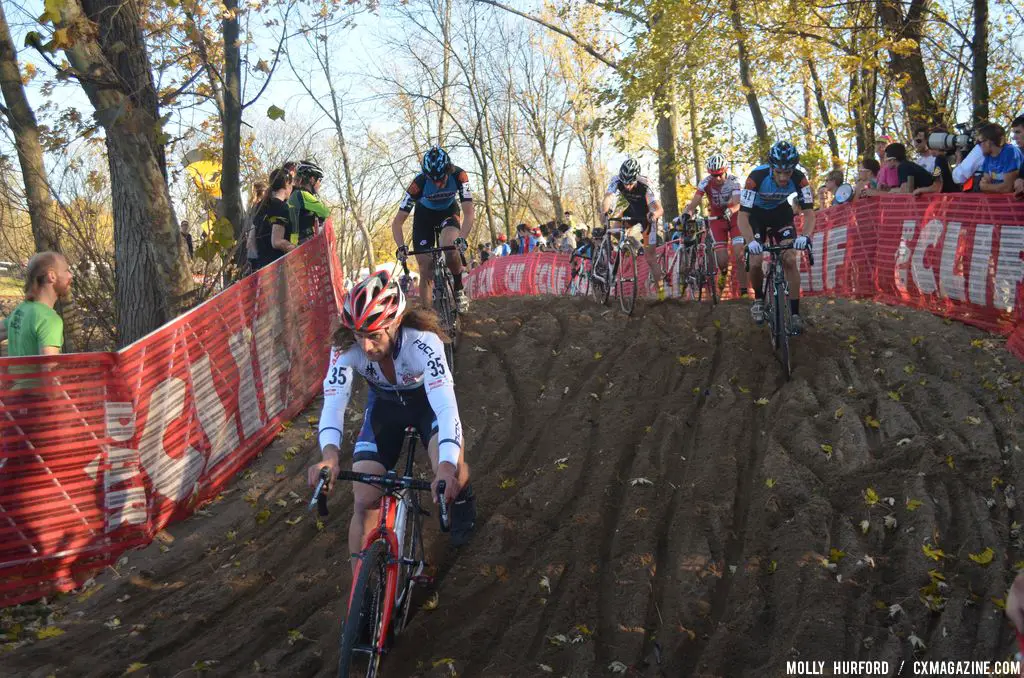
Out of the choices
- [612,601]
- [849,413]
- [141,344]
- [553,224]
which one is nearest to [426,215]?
[141,344]

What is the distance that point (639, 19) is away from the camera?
75.1 feet

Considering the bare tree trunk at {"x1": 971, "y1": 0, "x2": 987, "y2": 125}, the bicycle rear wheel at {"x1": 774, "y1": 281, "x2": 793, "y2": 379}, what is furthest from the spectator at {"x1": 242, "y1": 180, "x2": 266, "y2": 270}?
the bare tree trunk at {"x1": 971, "y1": 0, "x2": 987, "y2": 125}

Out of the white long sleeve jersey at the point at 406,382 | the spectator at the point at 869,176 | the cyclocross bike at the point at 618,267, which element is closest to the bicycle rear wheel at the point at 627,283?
the cyclocross bike at the point at 618,267

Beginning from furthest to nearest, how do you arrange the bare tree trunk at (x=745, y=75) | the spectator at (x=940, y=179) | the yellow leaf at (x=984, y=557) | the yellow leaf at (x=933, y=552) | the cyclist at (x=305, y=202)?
1. the bare tree trunk at (x=745, y=75)
2. the spectator at (x=940, y=179)
3. the cyclist at (x=305, y=202)
4. the yellow leaf at (x=933, y=552)
5. the yellow leaf at (x=984, y=557)

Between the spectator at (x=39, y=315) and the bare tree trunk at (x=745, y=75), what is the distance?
59.0 feet

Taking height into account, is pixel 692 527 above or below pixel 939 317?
below

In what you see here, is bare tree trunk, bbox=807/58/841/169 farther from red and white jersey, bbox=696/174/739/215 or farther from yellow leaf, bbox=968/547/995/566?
yellow leaf, bbox=968/547/995/566

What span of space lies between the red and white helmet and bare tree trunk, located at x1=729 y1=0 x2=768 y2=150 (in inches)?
715

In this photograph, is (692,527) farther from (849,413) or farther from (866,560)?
(849,413)

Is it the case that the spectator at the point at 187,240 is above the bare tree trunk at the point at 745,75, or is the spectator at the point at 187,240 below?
below

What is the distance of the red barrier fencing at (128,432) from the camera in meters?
6.07

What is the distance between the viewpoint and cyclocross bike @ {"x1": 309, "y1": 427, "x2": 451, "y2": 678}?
430 cm

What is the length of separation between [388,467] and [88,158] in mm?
8171

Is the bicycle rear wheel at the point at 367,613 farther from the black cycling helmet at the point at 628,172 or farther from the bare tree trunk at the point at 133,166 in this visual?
the black cycling helmet at the point at 628,172
